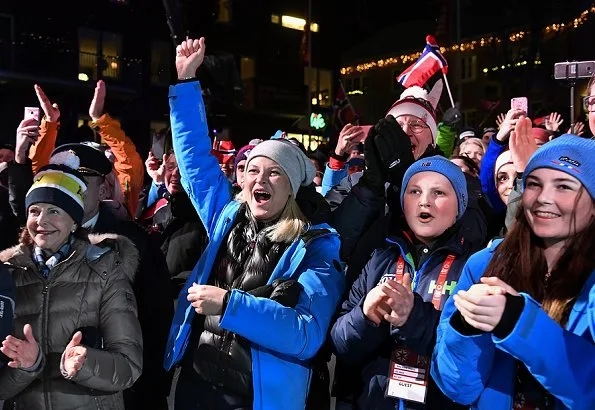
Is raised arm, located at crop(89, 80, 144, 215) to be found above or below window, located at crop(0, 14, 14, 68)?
below

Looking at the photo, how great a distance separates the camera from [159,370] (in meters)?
3.40

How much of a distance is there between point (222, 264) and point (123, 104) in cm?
2530

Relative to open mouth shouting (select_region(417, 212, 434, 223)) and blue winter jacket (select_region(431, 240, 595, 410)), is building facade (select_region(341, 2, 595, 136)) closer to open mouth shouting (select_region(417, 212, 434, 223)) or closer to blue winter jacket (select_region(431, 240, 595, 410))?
open mouth shouting (select_region(417, 212, 434, 223))

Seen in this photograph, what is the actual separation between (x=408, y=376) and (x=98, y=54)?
25555 millimetres

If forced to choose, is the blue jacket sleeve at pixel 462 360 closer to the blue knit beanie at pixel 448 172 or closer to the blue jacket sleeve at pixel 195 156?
the blue knit beanie at pixel 448 172

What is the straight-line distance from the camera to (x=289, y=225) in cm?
302

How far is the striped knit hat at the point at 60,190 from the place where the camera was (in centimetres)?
299

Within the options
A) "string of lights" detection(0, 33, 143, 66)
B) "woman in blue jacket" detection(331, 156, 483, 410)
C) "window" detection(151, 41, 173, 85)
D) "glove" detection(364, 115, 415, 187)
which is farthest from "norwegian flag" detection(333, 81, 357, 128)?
"window" detection(151, 41, 173, 85)

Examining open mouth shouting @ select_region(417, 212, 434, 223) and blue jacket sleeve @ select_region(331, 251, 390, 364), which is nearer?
blue jacket sleeve @ select_region(331, 251, 390, 364)

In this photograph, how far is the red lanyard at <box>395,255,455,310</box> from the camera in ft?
8.84

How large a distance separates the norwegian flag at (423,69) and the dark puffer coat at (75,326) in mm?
3527

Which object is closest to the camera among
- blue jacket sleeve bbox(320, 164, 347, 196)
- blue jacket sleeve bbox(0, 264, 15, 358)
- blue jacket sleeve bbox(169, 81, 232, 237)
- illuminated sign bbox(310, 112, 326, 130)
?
blue jacket sleeve bbox(0, 264, 15, 358)

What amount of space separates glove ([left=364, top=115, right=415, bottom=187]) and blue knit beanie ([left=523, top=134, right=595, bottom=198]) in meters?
1.11

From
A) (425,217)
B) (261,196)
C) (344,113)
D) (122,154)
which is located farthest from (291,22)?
(425,217)
